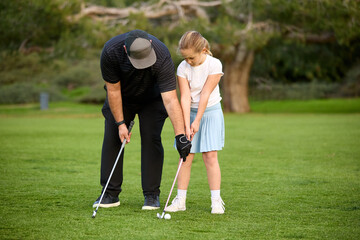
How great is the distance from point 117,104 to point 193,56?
0.81 metres

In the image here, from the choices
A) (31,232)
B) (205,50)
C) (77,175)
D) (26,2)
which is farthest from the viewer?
(26,2)

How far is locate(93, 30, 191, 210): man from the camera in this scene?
462 centimetres

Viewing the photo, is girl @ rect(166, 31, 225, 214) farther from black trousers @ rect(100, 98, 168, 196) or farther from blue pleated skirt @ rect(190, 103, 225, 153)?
black trousers @ rect(100, 98, 168, 196)

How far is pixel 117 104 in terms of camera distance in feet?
16.2

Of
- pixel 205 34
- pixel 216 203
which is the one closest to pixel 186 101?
pixel 216 203

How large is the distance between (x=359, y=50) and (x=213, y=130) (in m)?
29.3

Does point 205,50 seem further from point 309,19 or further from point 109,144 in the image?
point 309,19

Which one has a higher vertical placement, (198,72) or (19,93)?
(198,72)

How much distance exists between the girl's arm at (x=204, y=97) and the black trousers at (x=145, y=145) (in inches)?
20.1

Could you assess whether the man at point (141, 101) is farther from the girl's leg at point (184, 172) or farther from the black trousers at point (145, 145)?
the girl's leg at point (184, 172)

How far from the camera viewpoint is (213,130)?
4.94 meters

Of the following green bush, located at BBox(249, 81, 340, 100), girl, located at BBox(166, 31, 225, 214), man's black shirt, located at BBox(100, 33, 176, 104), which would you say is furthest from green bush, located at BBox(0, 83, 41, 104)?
girl, located at BBox(166, 31, 225, 214)

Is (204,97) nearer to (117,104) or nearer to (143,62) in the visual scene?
(143,62)

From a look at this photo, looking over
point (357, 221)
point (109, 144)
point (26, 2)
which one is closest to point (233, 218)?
point (357, 221)
